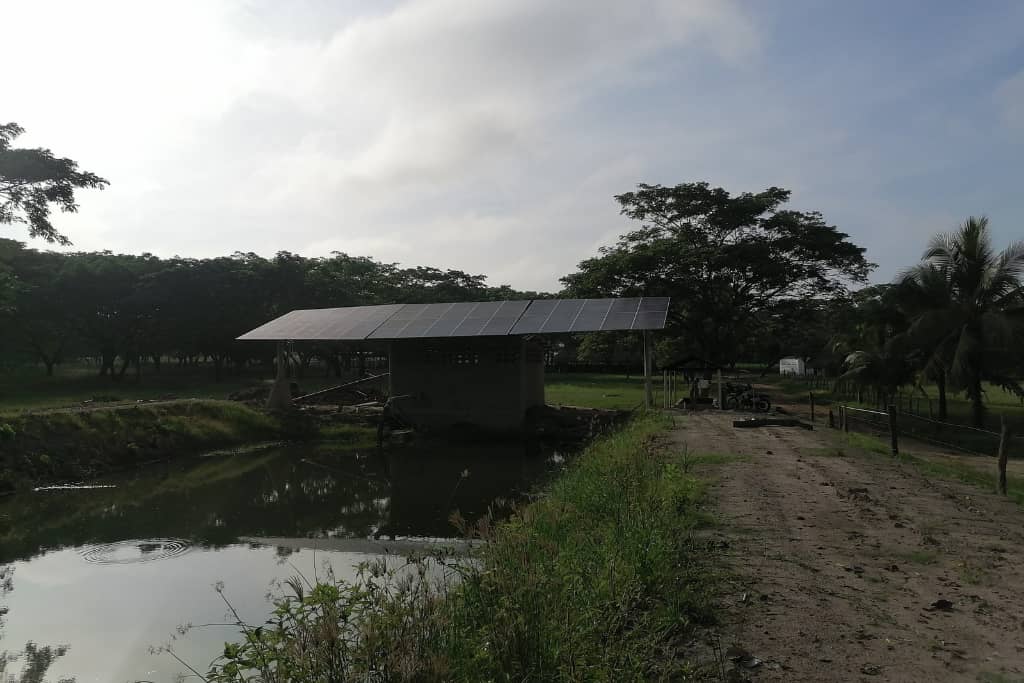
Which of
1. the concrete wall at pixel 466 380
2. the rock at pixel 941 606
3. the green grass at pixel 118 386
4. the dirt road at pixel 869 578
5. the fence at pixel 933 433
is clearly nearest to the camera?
the dirt road at pixel 869 578

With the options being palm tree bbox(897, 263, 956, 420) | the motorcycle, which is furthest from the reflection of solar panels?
palm tree bbox(897, 263, 956, 420)

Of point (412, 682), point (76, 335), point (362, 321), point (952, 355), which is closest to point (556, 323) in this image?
point (362, 321)

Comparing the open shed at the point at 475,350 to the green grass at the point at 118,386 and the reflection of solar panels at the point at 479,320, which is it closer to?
the reflection of solar panels at the point at 479,320

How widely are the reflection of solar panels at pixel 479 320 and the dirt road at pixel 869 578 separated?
10128 mm

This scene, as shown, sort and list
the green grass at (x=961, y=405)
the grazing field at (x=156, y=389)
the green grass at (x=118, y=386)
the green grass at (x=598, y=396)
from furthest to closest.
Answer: the green grass at (x=118, y=386), the grazing field at (x=156, y=389), the green grass at (x=598, y=396), the green grass at (x=961, y=405)

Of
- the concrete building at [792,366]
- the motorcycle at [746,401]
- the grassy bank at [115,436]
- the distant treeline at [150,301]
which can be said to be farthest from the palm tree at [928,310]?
the concrete building at [792,366]

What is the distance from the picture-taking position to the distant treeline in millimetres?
30875

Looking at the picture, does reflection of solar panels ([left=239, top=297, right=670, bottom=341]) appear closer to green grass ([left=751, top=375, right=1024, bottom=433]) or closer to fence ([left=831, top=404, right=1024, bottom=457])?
fence ([left=831, top=404, right=1024, bottom=457])

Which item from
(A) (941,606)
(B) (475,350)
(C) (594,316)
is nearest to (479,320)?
(B) (475,350)

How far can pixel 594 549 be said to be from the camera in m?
5.40

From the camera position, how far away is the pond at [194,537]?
6.30 metres

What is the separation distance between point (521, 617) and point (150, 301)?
35023 mm

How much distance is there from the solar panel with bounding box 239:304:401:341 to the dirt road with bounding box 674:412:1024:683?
15.6 metres

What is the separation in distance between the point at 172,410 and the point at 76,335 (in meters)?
17.0
